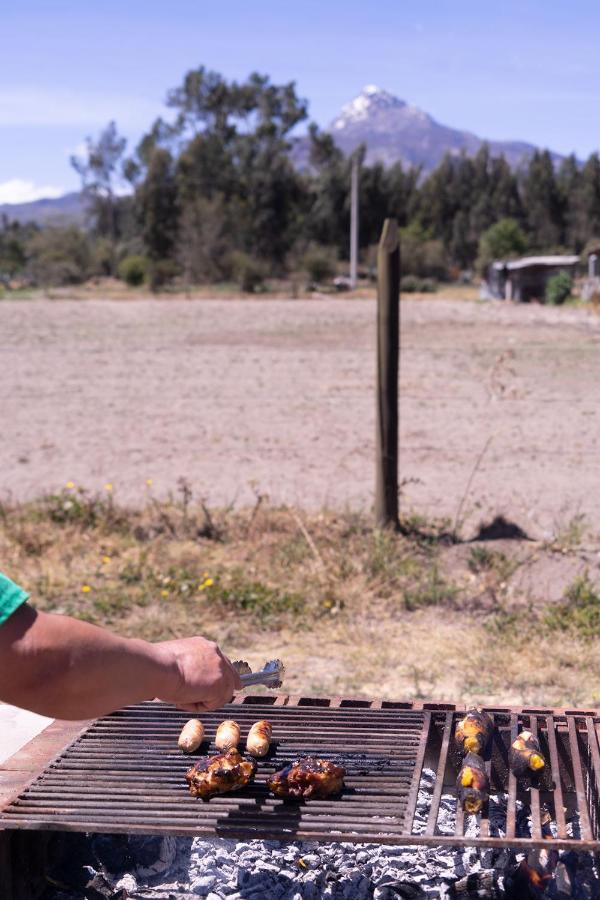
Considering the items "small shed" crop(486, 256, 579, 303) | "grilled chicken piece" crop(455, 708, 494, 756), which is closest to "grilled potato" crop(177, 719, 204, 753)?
"grilled chicken piece" crop(455, 708, 494, 756)

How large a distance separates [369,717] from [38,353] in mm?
16049

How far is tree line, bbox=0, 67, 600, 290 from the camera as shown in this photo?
182 feet

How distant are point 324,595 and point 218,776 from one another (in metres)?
3.05

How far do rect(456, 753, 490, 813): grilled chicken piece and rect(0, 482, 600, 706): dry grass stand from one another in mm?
1774

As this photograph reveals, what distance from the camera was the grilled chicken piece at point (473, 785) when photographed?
9.36 ft

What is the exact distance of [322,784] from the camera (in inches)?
112

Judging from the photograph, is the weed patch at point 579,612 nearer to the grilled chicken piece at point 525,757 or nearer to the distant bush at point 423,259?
the grilled chicken piece at point 525,757

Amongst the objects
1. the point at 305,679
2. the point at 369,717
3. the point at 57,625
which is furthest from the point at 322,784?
the point at 305,679

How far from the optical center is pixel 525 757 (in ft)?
9.96

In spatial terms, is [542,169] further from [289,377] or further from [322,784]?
[322,784]

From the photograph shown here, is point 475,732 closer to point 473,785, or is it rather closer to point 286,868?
point 473,785

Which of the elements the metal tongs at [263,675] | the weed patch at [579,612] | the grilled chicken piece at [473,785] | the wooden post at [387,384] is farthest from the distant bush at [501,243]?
the metal tongs at [263,675]

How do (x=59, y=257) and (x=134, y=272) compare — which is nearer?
(x=134, y=272)

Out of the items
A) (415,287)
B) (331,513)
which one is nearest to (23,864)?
(331,513)
